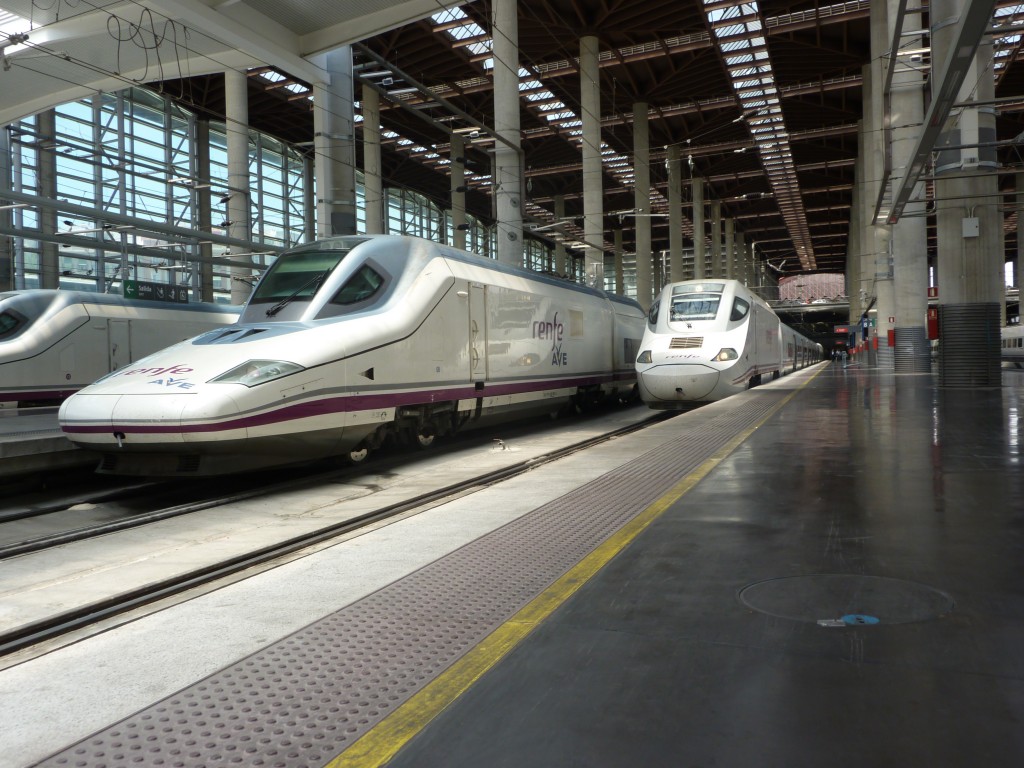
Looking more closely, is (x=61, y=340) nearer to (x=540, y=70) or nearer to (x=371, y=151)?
(x=371, y=151)

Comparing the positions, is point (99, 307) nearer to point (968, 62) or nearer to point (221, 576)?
point (221, 576)

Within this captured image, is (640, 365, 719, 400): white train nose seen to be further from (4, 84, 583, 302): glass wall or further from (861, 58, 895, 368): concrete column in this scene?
(861, 58, 895, 368): concrete column

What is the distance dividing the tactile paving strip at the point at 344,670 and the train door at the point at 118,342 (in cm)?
1327

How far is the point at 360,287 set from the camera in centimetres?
847

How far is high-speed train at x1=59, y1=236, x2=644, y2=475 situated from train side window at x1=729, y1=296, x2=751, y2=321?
4.54 metres

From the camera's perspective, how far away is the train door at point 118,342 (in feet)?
50.5

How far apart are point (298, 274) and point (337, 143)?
760 centimetres

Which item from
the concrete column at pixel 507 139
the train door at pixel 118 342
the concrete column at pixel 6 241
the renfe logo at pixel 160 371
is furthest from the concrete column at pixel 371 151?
the renfe logo at pixel 160 371

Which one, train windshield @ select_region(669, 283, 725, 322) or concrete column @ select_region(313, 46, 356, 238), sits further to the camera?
concrete column @ select_region(313, 46, 356, 238)

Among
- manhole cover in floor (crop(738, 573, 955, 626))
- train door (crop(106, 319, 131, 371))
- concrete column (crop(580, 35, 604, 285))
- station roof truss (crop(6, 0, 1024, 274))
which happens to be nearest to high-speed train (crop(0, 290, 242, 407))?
train door (crop(106, 319, 131, 371))

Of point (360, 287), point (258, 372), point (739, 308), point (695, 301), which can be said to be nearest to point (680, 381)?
point (695, 301)

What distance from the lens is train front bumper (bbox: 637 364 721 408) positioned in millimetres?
13898

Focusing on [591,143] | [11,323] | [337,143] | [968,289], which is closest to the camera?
[11,323]

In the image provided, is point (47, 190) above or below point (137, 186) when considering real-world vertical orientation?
below
